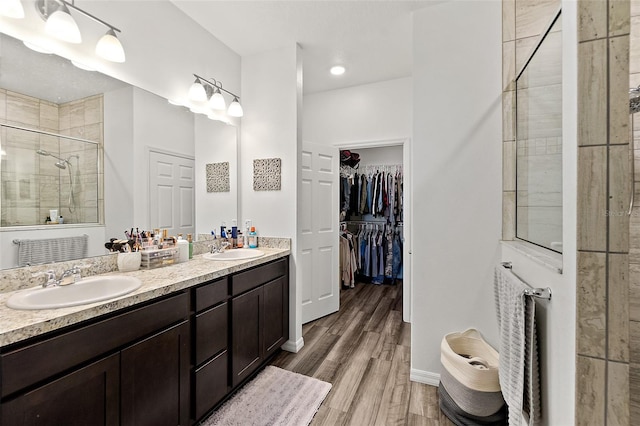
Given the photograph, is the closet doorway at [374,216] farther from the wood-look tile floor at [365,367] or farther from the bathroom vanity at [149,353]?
the bathroom vanity at [149,353]

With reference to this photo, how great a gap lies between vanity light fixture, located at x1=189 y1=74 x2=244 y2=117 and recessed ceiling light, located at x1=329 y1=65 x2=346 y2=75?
1.11 meters

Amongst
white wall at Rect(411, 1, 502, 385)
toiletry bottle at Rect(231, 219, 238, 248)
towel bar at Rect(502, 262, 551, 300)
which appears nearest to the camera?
towel bar at Rect(502, 262, 551, 300)

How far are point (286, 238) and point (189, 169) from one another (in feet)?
3.31

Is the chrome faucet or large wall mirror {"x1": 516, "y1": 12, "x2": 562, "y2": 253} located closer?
large wall mirror {"x1": 516, "y1": 12, "x2": 562, "y2": 253}

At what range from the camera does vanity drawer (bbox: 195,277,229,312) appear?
5.04 ft

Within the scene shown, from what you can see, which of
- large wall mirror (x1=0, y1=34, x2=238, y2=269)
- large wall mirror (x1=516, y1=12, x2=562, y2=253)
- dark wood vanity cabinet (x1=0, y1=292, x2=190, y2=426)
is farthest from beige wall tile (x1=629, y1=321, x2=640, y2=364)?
large wall mirror (x1=0, y1=34, x2=238, y2=269)

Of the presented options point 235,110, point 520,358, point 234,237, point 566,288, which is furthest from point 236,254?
point 566,288

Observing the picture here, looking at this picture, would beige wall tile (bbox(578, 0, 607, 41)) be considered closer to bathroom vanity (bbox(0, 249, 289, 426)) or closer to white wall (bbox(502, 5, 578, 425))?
white wall (bbox(502, 5, 578, 425))

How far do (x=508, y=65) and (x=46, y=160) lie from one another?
9.11 feet

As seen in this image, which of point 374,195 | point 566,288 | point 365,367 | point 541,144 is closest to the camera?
point 566,288

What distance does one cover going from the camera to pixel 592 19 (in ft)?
2.51

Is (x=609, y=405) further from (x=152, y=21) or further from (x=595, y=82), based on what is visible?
(x=152, y=21)

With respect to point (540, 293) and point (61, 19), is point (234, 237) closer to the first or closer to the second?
point (61, 19)

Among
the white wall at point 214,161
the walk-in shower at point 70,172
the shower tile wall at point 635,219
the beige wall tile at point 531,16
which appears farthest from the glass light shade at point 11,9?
the shower tile wall at point 635,219
